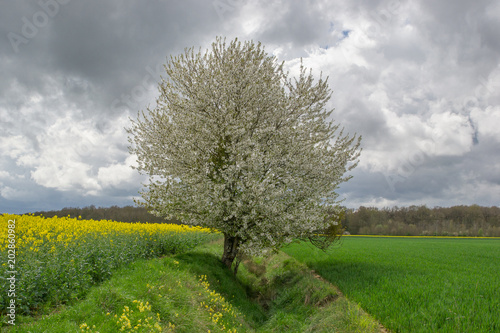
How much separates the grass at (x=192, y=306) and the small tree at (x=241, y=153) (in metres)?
2.46

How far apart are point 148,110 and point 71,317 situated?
1229 cm

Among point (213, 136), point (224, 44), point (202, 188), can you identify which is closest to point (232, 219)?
point (202, 188)

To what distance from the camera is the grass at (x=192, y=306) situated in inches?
269

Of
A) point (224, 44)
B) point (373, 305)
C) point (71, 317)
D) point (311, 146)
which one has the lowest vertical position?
point (373, 305)

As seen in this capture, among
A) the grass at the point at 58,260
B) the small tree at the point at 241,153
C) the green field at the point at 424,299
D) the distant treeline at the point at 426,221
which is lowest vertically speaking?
the distant treeline at the point at 426,221

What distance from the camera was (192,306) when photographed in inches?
363

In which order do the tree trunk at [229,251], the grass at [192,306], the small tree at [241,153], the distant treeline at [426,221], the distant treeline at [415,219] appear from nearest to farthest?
the grass at [192,306] → the small tree at [241,153] → the tree trunk at [229,251] → the distant treeline at [415,219] → the distant treeline at [426,221]

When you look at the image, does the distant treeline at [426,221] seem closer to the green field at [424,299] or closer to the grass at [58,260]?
the green field at [424,299]

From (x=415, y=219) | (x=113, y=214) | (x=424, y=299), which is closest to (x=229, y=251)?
(x=424, y=299)

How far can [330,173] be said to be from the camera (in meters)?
15.8

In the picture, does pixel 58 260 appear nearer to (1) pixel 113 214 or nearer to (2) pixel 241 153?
(2) pixel 241 153

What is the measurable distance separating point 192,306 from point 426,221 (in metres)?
124

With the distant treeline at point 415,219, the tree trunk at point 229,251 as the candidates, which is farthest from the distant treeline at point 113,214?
the tree trunk at point 229,251

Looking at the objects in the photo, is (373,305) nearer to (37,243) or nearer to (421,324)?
(421,324)
